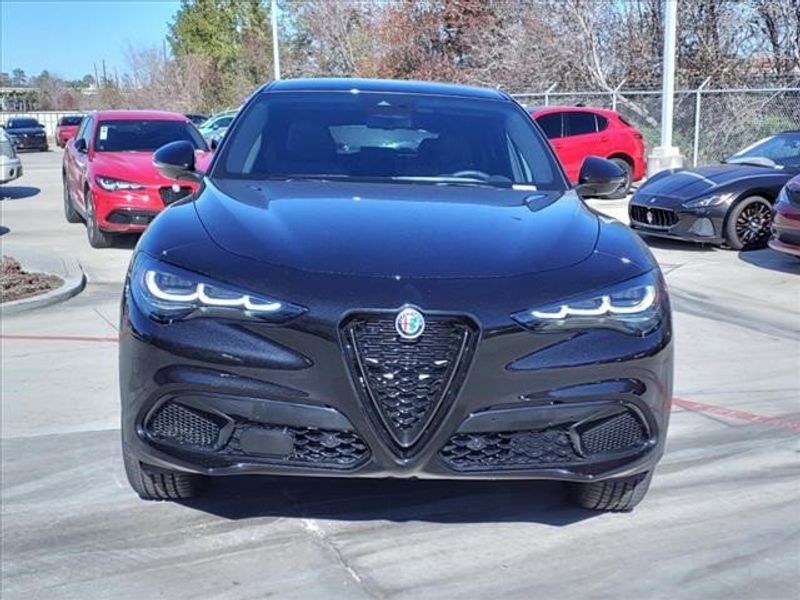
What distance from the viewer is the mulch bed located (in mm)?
8320

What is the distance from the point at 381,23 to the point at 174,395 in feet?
103

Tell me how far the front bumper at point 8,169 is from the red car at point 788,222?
43.2 ft

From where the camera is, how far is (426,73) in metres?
30.9

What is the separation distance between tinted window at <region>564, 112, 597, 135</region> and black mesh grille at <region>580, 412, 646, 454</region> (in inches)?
588

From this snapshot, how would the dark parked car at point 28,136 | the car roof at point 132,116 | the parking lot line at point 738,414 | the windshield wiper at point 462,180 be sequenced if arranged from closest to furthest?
1. the windshield wiper at point 462,180
2. the parking lot line at point 738,414
3. the car roof at point 132,116
4. the dark parked car at point 28,136

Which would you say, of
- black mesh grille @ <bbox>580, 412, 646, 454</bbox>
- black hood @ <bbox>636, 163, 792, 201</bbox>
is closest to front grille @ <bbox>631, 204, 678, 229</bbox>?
black hood @ <bbox>636, 163, 792, 201</bbox>

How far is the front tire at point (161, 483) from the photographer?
3.73 meters

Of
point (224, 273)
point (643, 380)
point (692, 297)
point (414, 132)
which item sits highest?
point (414, 132)

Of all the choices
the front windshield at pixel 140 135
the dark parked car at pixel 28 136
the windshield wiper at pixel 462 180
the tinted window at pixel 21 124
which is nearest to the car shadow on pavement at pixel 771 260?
the windshield wiper at pixel 462 180

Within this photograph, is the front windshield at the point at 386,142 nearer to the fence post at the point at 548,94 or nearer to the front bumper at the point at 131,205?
the front bumper at the point at 131,205

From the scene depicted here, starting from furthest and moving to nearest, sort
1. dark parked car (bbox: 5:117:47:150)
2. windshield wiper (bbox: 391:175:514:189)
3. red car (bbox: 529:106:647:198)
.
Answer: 1. dark parked car (bbox: 5:117:47:150)
2. red car (bbox: 529:106:647:198)
3. windshield wiper (bbox: 391:175:514:189)

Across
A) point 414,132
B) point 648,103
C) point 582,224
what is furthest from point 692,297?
point 648,103

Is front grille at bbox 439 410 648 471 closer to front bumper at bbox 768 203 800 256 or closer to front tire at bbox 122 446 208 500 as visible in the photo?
front tire at bbox 122 446 208 500

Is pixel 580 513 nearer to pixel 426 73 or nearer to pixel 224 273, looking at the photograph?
pixel 224 273
